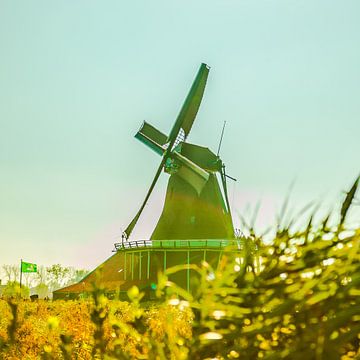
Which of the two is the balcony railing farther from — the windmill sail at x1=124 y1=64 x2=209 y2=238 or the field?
the field

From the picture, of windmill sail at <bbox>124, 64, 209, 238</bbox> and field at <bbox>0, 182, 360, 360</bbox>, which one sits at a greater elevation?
windmill sail at <bbox>124, 64, 209, 238</bbox>

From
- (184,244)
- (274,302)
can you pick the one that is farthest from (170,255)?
(274,302)

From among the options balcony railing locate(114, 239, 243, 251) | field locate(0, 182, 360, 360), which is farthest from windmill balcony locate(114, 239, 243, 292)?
field locate(0, 182, 360, 360)

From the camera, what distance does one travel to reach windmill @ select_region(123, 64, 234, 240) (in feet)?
122

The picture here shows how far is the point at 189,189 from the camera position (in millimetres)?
38031

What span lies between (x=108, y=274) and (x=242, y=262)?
1732 inches

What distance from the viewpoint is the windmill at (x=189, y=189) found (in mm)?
37250

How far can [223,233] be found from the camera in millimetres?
37438

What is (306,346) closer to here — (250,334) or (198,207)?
(250,334)

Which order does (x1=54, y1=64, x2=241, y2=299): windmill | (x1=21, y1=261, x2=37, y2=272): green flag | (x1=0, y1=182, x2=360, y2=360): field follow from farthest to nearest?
(x1=54, y1=64, x2=241, y2=299): windmill < (x1=21, y1=261, x2=37, y2=272): green flag < (x1=0, y1=182, x2=360, y2=360): field

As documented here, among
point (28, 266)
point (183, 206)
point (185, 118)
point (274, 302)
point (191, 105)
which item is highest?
point (191, 105)

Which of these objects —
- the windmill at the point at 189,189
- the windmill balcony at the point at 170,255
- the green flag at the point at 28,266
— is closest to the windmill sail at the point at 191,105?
the windmill at the point at 189,189

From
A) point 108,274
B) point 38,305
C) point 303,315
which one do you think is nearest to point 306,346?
point 303,315

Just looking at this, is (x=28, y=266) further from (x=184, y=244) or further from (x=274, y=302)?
(x=274, y=302)
